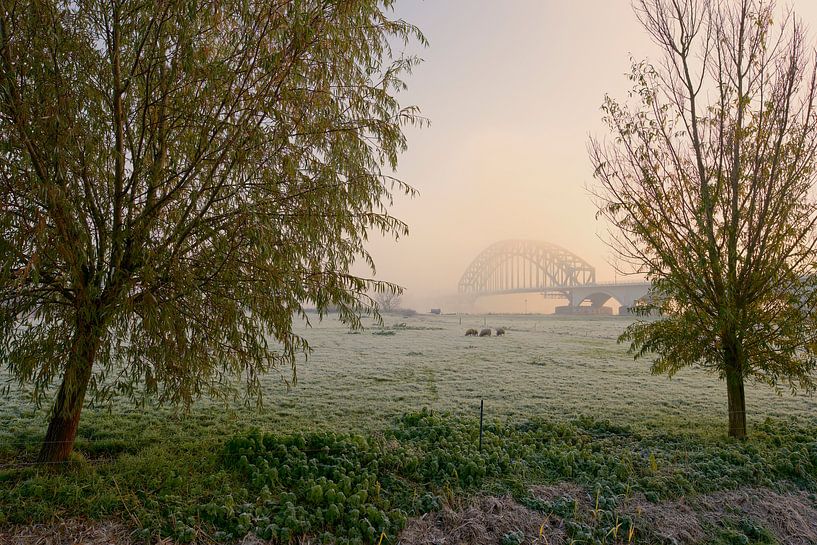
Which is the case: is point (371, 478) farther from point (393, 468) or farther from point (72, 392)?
point (72, 392)

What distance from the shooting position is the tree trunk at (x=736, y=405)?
6.74m

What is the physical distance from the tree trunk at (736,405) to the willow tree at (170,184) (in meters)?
5.74

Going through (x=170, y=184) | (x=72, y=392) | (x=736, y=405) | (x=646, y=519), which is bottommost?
(x=646, y=519)

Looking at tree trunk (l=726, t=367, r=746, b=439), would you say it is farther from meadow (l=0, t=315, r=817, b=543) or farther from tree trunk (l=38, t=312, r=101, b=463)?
tree trunk (l=38, t=312, r=101, b=463)

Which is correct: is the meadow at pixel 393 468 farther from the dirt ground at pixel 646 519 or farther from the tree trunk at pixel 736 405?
the tree trunk at pixel 736 405

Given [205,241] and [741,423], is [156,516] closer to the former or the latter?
[205,241]

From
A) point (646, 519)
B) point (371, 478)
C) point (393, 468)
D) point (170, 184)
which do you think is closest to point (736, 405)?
point (646, 519)

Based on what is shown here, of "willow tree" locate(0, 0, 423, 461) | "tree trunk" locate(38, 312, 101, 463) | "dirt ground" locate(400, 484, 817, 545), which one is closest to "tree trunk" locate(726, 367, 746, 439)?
"dirt ground" locate(400, 484, 817, 545)

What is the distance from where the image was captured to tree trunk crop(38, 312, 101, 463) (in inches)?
169

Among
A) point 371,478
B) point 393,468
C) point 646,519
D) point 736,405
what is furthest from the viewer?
point 736,405

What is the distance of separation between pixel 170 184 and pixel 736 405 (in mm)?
8342

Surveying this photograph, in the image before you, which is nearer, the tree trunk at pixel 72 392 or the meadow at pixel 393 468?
the meadow at pixel 393 468

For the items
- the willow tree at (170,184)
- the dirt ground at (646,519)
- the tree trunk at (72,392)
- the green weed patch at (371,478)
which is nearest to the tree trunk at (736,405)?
the green weed patch at (371,478)

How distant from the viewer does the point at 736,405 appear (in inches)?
268
